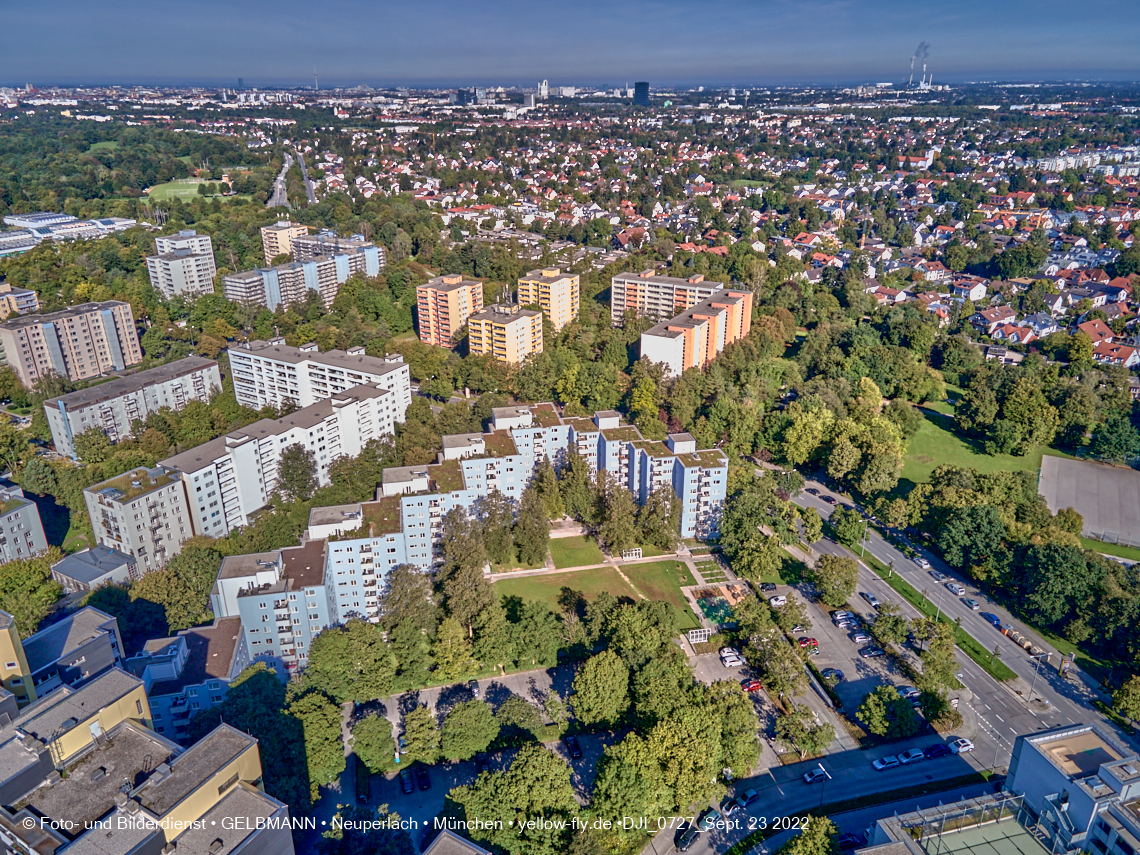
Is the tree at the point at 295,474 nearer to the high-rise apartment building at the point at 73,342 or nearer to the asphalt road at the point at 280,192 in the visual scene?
the high-rise apartment building at the point at 73,342

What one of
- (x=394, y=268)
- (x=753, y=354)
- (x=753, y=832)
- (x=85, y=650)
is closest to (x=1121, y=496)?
(x=753, y=354)

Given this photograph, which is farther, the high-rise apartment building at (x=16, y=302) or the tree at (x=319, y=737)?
the high-rise apartment building at (x=16, y=302)

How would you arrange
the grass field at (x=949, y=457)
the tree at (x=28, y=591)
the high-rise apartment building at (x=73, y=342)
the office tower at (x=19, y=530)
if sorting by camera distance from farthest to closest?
the high-rise apartment building at (x=73, y=342) → the grass field at (x=949, y=457) → the office tower at (x=19, y=530) → the tree at (x=28, y=591)

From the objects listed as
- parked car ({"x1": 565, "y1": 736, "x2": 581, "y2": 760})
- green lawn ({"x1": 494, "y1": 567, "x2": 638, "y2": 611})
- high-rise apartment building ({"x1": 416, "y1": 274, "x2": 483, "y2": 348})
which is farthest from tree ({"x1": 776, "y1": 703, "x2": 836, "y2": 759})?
high-rise apartment building ({"x1": 416, "y1": 274, "x2": 483, "y2": 348})

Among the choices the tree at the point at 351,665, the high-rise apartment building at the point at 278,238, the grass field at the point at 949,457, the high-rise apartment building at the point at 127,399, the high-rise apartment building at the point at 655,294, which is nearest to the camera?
the tree at the point at 351,665

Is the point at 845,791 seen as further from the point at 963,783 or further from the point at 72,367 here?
the point at 72,367

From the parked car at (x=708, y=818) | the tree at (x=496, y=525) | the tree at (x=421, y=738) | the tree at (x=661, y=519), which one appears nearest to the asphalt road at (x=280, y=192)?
the tree at (x=496, y=525)
